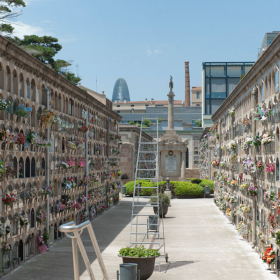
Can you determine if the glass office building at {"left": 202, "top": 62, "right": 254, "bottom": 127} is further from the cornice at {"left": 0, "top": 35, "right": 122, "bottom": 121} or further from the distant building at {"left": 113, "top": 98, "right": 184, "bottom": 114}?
the cornice at {"left": 0, "top": 35, "right": 122, "bottom": 121}

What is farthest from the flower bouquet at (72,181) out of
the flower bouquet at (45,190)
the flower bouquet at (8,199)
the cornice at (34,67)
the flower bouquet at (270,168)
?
the flower bouquet at (270,168)

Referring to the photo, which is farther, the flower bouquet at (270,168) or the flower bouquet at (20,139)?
the flower bouquet at (20,139)

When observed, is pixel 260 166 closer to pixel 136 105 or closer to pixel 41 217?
pixel 41 217

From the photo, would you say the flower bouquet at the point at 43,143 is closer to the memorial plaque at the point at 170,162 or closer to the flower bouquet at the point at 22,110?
the flower bouquet at the point at 22,110

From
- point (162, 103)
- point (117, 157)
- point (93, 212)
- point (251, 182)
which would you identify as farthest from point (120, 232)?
point (162, 103)

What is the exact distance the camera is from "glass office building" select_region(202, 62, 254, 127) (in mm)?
93250

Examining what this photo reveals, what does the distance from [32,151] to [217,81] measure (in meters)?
81.9

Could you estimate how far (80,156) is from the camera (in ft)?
73.3

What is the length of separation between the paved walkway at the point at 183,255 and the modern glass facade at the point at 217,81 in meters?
69.7

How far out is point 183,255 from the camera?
15.7 metres

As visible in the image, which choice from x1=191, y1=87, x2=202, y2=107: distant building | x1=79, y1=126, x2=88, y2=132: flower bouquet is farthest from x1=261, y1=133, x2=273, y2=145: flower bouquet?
x1=191, y1=87, x2=202, y2=107: distant building

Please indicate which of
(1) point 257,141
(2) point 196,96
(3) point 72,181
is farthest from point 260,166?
(2) point 196,96

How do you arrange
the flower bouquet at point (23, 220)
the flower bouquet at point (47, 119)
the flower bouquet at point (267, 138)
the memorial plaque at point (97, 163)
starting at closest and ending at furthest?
1. the flower bouquet at point (267, 138)
2. the flower bouquet at point (23, 220)
3. the flower bouquet at point (47, 119)
4. the memorial plaque at point (97, 163)

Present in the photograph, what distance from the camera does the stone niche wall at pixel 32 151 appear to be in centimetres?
1299
